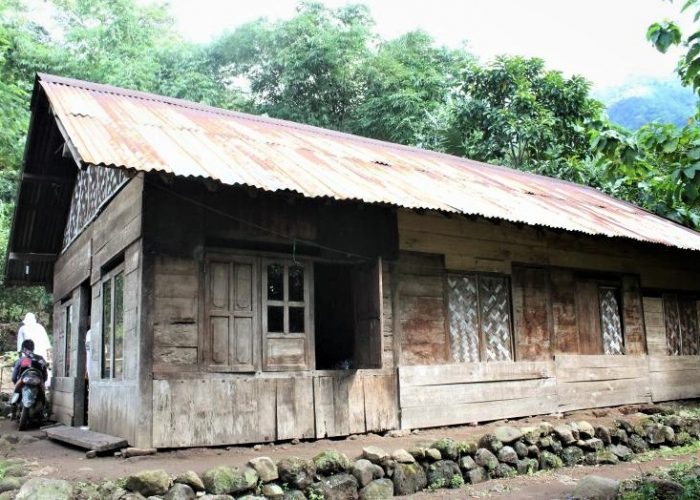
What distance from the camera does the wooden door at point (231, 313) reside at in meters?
6.66

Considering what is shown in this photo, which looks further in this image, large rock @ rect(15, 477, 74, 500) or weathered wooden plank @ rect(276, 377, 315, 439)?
weathered wooden plank @ rect(276, 377, 315, 439)

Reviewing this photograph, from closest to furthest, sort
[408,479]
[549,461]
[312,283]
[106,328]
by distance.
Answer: [408,479], [312,283], [549,461], [106,328]

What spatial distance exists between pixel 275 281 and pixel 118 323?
1940 millimetres

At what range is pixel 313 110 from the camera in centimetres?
2377

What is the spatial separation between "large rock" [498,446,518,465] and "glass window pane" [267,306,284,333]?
8.88 feet

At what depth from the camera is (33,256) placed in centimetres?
1227

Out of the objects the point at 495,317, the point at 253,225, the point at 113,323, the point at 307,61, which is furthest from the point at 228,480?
the point at 307,61

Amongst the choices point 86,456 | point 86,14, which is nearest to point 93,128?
point 86,456

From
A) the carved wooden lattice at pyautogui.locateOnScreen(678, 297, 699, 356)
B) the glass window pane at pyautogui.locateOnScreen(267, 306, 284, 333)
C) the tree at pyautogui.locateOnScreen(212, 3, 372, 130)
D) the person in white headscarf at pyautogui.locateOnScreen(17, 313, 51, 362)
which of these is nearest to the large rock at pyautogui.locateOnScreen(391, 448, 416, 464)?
the glass window pane at pyautogui.locateOnScreen(267, 306, 284, 333)

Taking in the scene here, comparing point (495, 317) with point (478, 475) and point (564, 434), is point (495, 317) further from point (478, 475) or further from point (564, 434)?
point (478, 475)

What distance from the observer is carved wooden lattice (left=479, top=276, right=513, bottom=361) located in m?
8.80

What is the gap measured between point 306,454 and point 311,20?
68.7 ft

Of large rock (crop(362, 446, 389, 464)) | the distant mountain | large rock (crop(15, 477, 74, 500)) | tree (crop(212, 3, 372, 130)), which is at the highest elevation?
the distant mountain

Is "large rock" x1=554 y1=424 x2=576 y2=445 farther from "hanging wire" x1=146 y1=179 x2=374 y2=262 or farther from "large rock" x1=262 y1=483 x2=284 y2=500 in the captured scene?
"large rock" x1=262 y1=483 x2=284 y2=500
